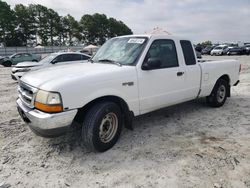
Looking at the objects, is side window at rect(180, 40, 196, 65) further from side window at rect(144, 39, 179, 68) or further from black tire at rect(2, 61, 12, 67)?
black tire at rect(2, 61, 12, 67)

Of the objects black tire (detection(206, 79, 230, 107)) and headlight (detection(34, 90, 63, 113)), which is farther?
black tire (detection(206, 79, 230, 107))

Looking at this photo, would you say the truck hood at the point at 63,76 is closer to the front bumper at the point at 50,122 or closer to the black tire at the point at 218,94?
the front bumper at the point at 50,122

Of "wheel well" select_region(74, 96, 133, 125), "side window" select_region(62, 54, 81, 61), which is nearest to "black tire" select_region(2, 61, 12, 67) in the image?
"side window" select_region(62, 54, 81, 61)

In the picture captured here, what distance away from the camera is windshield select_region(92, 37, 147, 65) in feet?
13.4

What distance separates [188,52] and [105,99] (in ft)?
7.43

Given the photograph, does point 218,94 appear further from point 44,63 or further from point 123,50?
point 44,63

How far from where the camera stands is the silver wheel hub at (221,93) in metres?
5.99

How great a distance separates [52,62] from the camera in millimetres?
10844

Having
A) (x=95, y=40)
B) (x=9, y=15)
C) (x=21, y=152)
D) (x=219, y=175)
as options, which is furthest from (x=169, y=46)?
(x=95, y=40)

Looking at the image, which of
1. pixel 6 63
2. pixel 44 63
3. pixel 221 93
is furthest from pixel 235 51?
pixel 221 93

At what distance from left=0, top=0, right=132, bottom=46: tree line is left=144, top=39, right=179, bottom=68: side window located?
205 feet

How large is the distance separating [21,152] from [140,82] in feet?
7.26

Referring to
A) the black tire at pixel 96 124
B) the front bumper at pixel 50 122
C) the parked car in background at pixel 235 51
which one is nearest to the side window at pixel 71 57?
the black tire at pixel 96 124

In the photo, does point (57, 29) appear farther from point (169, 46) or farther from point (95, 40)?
point (169, 46)
